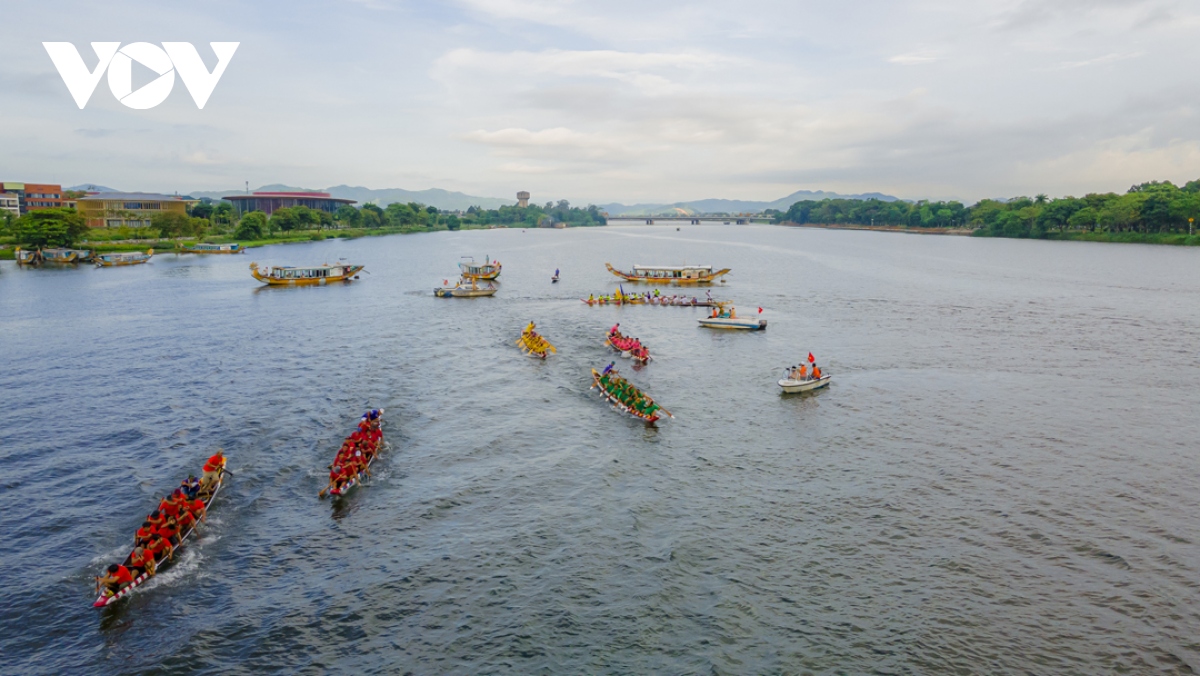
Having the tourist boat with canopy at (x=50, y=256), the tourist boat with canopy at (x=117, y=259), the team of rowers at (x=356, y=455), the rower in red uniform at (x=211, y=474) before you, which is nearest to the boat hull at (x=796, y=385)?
the team of rowers at (x=356, y=455)

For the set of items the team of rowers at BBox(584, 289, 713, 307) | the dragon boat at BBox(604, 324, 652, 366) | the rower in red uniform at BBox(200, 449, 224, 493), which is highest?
the team of rowers at BBox(584, 289, 713, 307)

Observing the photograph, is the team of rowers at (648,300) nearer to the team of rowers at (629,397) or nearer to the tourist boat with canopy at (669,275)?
the tourist boat with canopy at (669,275)

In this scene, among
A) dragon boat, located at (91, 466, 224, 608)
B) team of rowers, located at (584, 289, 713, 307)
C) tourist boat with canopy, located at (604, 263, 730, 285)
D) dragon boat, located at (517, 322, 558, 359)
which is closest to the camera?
A: dragon boat, located at (91, 466, 224, 608)

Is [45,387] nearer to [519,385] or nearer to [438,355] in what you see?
[438,355]

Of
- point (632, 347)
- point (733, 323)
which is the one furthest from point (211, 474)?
point (733, 323)

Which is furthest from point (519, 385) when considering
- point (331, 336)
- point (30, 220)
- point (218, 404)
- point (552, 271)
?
point (30, 220)

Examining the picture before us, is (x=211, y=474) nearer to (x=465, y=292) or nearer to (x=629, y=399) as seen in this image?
(x=629, y=399)

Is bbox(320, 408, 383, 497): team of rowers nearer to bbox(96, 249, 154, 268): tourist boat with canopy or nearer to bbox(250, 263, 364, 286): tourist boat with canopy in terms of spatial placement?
bbox(250, 263, 364, 286): tourist boat with canopy

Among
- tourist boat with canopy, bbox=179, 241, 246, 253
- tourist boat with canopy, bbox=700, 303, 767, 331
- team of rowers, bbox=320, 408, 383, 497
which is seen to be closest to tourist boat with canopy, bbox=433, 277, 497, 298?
tourist boat with canopy, bbox=700, 303, 767, 331
